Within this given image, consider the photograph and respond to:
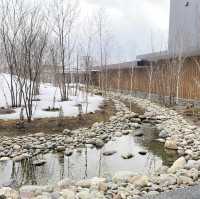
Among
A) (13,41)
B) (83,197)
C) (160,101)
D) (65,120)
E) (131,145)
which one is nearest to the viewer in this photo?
(83,197)

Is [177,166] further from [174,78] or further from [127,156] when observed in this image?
[174,78]

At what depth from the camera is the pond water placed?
598 cm

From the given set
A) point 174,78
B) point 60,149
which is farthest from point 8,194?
point 174,78

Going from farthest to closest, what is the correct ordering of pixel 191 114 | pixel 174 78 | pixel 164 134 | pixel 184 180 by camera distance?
pixel 174 78
pixel 191 114
pixel 164 134
pixel 184 180

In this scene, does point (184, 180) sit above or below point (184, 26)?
below

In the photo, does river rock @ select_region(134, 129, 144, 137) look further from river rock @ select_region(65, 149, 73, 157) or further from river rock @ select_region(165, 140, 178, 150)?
river rock @ select_region(65, 149, 73, 157)

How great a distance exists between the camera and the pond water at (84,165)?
5977 millimetres

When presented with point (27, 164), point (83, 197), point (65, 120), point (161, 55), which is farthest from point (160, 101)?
point (83, 197)

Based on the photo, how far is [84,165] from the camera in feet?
22.1

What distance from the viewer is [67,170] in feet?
20.9

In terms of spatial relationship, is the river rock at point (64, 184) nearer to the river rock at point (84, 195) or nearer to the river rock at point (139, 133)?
the river rock at point (84, 195)

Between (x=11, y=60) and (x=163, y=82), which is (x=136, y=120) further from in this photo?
(x=163, y=82)

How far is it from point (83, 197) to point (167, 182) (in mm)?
1318

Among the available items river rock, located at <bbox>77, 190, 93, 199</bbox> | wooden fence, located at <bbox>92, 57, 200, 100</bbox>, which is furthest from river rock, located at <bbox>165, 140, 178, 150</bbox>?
wooden fence, located at <bbox>92, 57, 200, 100</bbox>
